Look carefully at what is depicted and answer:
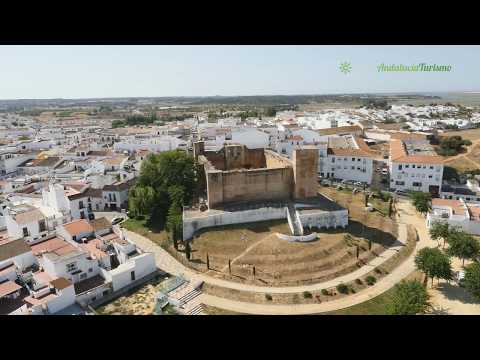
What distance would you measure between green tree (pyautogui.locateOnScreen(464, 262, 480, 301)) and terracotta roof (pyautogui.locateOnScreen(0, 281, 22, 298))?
22.2 metres

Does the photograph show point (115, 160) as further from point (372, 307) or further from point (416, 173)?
point (416, 173)

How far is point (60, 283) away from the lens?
1767cm

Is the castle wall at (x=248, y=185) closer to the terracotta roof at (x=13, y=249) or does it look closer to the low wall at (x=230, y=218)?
the low wall at (x=230, y=218)

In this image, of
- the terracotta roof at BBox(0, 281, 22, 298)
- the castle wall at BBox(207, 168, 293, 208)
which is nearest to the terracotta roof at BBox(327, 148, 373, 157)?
the castle wall at BBox(207, 168, 293, 208)

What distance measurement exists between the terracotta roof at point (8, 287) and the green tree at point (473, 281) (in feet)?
72.9

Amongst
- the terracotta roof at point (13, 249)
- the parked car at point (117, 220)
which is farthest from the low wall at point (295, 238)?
the terracotta roof at point (13, 249)

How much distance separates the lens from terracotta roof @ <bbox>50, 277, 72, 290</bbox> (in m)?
17.4

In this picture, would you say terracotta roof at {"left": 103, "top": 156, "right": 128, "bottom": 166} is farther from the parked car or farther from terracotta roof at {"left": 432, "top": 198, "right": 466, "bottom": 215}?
terracotta roof at {"left": 432, "top": 198, "right": 466, "bottom": 215}

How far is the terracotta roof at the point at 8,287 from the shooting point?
17.5m

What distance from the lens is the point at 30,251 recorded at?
2088 cm

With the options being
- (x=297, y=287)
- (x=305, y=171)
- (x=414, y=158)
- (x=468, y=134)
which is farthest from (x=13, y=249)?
(x=468, y=134)

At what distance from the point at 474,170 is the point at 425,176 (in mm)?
12151

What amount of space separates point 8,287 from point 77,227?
20.6 feet
